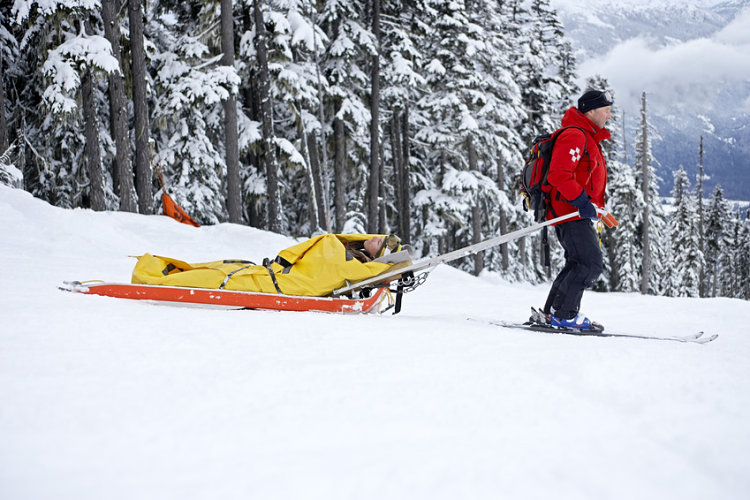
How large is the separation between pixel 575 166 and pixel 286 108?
1640 cm

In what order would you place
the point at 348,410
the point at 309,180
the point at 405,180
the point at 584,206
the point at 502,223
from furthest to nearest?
the point at 502,223 → the point at 405,180 → the point at 309,180 → the point at 584,206 → the point at 348,410

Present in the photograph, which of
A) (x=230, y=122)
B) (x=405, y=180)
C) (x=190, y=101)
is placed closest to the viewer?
(x=190, y=101)

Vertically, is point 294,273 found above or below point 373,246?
below

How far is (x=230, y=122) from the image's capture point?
45.9 ft

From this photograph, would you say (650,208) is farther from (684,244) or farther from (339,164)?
(339,164)

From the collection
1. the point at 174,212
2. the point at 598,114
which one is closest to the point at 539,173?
the point at 598,114

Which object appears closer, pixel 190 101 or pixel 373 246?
pixel 373 246

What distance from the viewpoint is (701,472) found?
1.73 m

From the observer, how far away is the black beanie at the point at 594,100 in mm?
4379

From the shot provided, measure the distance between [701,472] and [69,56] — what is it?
14.3 meters

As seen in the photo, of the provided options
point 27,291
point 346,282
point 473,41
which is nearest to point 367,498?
point 346,282

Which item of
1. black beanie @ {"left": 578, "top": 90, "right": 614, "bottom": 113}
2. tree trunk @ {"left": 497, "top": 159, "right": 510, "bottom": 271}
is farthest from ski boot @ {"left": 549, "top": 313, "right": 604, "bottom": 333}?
tree trunk @ {"left": 497, "top": 159, "right": 510, "bottom": 271}

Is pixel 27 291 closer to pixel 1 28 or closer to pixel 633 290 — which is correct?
pixel 1 28

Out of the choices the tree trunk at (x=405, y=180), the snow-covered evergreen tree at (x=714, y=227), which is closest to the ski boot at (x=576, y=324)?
the tree trunk at (x=405, y=180)
